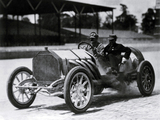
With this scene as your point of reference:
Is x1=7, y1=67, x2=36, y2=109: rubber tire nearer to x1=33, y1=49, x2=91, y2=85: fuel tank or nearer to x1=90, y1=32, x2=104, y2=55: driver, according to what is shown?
x1=33, y1=49, x2=91, y2=85: fuel tank

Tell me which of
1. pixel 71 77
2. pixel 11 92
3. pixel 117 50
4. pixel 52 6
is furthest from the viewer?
pixel 52 6

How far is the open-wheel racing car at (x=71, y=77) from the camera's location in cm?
523

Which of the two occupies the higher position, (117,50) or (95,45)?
(95,45)

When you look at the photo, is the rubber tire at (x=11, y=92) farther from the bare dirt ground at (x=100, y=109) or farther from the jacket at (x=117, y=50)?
the jacket at (x=117, y=50)

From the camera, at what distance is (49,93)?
214 inches

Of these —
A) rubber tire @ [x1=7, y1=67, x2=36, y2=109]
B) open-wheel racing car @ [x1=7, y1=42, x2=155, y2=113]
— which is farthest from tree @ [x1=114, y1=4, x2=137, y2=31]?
rubber tire @ [x1=7, y1=67, x2=36, y2=109]

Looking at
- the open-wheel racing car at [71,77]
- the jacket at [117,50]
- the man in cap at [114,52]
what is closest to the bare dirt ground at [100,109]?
the open-wheel racing car at [71,77]

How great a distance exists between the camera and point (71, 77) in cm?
506

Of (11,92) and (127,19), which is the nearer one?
(11,92)

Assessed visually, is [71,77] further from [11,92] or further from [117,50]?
[117,50]

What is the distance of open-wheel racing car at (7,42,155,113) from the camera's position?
523 cm

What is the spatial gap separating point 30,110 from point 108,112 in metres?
1.40

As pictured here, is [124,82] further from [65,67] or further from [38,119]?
[38,119]

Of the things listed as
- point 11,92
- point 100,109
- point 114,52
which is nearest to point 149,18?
point 114,52
